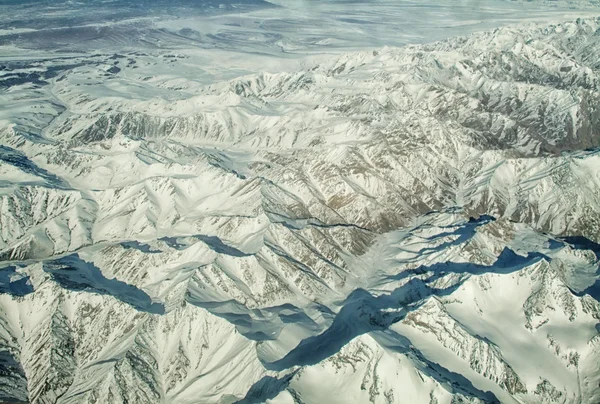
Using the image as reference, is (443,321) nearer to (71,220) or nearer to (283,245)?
(283,245)

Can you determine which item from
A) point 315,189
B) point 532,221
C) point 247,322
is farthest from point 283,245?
point 532,221

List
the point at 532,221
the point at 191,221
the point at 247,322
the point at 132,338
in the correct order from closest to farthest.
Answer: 1. the point at 132,338
2. the point at 247,322
3. the point at 191,221
4. the point at 532,221

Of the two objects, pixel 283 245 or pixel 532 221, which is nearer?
pixel 283 245

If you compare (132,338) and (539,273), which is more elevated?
(539,273)

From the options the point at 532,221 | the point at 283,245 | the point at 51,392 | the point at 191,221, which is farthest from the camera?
the point at 532,221

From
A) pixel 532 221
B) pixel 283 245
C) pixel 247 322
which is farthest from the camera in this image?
pixel 532 221

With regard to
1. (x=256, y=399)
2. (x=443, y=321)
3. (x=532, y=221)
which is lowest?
(x=532, y=221)

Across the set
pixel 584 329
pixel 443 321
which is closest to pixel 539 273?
pixel 584 329

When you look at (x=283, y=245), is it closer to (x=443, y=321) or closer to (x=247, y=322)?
(x=247, y=322)

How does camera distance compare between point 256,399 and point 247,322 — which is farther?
point 247,322
